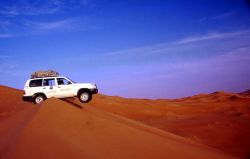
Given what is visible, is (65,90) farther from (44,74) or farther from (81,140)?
(81,140)

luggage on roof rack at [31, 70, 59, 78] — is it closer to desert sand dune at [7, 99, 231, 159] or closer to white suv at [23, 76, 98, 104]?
white suv at [23, 76, 98, 104]

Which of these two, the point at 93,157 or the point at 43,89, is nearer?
the point at 93,157

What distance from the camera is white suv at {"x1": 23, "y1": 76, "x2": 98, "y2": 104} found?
1658cm

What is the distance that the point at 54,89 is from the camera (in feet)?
55.0

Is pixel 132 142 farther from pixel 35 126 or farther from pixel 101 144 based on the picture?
pixel 35 126

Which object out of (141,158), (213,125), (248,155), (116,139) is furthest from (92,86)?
(141,158)

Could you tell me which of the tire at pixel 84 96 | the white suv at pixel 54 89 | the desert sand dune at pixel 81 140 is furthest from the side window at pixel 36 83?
the desert sand dune at pixel 81 140

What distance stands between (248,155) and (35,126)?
33.7 feet

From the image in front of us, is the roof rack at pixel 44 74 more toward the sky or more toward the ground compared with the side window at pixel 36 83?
more toward the sky

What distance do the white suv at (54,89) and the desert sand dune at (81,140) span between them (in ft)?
24.9

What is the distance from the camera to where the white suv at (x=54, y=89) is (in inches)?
653

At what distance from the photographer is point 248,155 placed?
45.8 ft

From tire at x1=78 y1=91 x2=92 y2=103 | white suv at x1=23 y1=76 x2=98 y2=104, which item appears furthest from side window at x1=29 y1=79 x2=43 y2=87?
tire at x1=78 y1=91 x2=92 y2=103

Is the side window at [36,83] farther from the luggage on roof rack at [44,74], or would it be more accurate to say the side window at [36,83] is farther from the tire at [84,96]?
the tire at [84,96]
